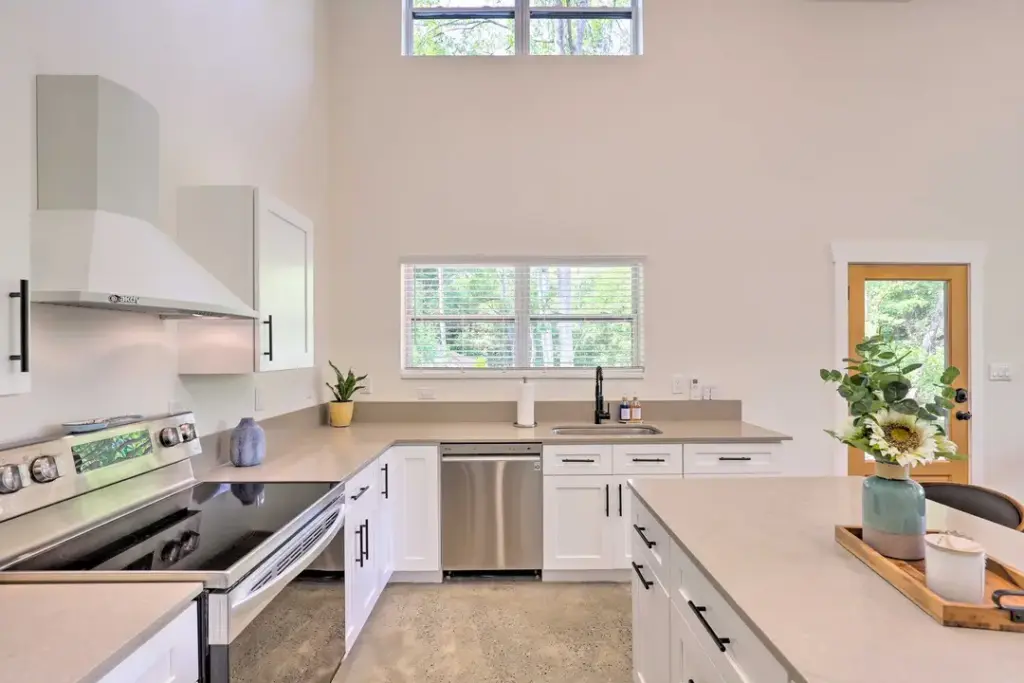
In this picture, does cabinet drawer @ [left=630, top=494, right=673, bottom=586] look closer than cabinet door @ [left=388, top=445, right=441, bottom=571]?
Yes

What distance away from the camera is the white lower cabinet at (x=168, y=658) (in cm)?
94

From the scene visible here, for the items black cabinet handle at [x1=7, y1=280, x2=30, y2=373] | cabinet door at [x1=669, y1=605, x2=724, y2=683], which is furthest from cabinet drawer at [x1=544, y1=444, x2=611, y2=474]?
black cabinet handle at [x1=7, y1=280, x2=30, y2=373]

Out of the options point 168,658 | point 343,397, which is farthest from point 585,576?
point 168,658

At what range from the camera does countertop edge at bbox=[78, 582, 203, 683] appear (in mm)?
839

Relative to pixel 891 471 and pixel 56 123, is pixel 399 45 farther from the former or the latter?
pixel 891 471

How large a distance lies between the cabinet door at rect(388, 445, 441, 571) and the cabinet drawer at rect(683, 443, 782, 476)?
145 centimetres

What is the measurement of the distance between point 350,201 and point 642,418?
8.20 ft

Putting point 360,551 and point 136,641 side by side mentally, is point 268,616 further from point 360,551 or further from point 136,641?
point 360,551

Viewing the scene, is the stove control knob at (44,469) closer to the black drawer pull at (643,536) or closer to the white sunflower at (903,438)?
the black drawer pull at (643,536)

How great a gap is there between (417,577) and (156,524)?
1.77m

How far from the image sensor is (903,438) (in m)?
1.17

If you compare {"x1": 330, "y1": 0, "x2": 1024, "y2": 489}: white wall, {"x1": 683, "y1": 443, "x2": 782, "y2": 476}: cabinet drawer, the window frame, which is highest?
the window frame

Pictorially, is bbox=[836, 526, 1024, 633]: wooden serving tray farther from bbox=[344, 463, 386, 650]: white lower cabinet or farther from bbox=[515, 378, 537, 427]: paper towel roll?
bbox=[515, 378, 537, 427]: paper towel roll

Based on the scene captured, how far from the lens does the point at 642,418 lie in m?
3.55
